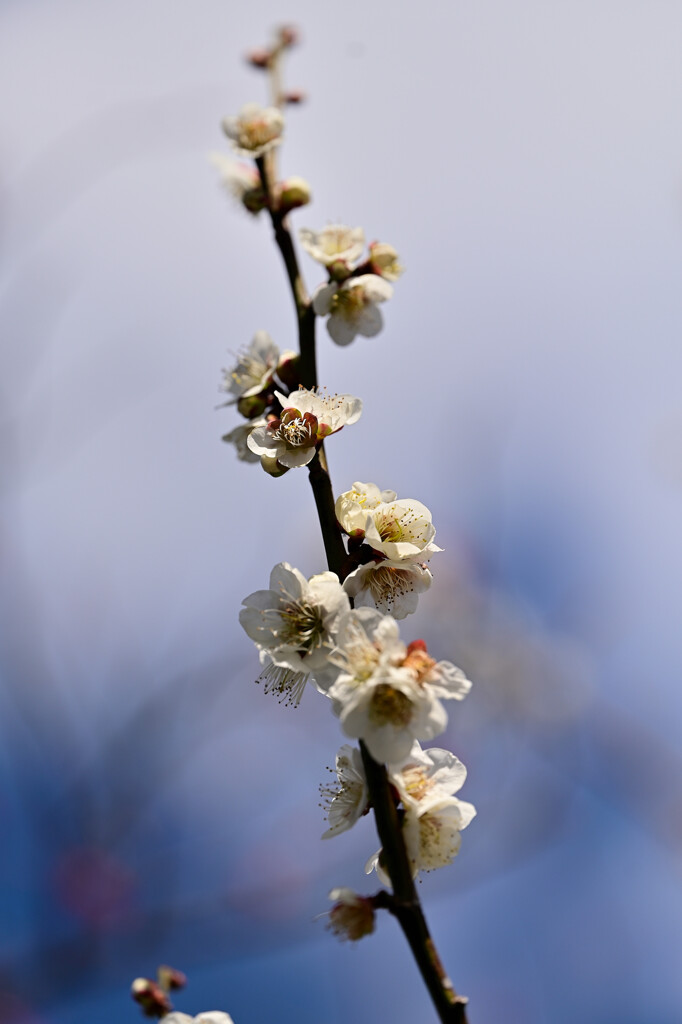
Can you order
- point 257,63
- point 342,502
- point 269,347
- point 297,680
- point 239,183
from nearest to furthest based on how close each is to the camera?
point 342,502 → point 297,680 → point 269,347 → point 239,183 → point 257,63

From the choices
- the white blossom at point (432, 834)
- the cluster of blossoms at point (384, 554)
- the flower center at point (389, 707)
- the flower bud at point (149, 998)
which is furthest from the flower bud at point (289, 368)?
the flower bud at point (149, 998)

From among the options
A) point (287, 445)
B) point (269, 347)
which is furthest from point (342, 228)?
point (287, 445)

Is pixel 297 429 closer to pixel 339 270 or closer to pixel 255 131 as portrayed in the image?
pixel 339 270

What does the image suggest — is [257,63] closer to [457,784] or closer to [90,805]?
[457,784]

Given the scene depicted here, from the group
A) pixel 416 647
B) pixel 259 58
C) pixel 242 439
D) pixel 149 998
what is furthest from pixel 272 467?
pixel 259 58

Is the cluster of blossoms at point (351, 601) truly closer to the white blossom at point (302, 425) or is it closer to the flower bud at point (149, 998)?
the white blossom at point (302, 425)

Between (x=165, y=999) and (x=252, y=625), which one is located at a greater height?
(x=252, y=625)
